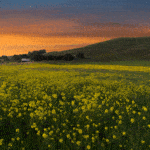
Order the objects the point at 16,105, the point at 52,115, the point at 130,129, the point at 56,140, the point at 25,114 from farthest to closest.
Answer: the point at 16,105 < the point at 25,114 < the point at 52,115 < the point at 130,129 < the point at 56,140

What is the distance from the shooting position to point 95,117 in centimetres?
616

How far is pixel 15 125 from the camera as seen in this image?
578cm

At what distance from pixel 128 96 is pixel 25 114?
649 centimetres

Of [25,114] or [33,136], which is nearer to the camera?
[33,136]

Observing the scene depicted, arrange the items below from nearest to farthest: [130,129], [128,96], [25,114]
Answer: [130,129], [25,114], [128,96]

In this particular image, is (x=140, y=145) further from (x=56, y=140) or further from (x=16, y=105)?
(x=16, y=105)

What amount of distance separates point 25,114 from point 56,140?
250 cm

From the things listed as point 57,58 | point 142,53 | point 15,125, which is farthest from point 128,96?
point 142,53

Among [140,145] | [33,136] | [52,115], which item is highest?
[52,115]

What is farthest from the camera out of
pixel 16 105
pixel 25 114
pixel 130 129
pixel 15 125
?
pixel 16 105

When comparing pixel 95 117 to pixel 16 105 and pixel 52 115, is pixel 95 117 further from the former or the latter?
pixel 16 105

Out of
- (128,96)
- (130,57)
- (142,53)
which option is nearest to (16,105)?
(128,96)

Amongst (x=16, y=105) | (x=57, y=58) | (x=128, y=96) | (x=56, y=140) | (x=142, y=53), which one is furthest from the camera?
(x=142, y=53)

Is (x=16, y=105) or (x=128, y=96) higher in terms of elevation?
(x=16, y=105)
